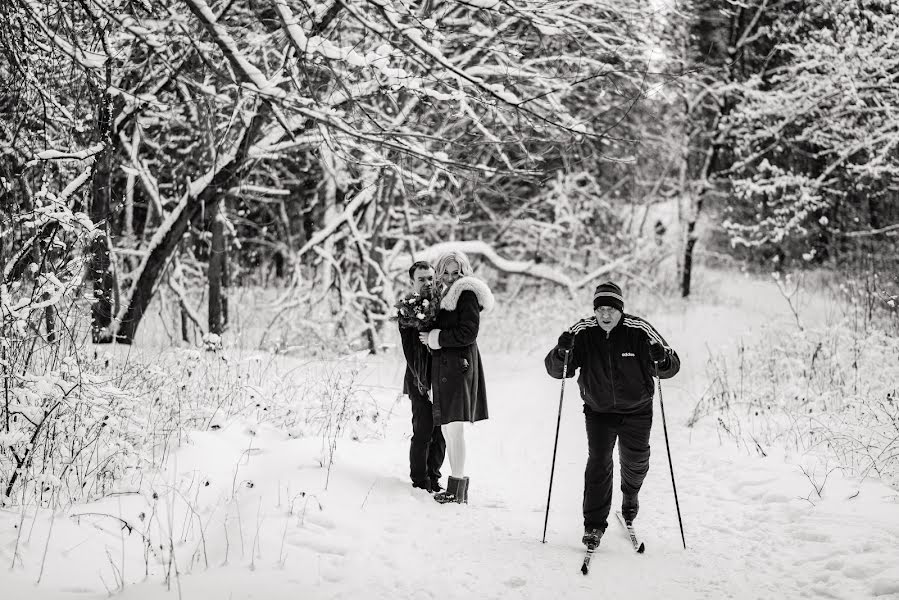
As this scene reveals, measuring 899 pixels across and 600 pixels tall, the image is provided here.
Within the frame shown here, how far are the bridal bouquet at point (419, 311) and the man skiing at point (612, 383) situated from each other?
3.29 ft

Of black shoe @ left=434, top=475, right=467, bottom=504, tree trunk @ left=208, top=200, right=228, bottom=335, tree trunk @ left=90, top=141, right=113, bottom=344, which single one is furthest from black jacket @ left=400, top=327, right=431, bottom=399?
tree trunk @ left=208, top=200, right=228, bottom=335

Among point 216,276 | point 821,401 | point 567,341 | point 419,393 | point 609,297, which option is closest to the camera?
point 609,297

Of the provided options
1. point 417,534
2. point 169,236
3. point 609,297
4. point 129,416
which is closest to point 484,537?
point 417,534

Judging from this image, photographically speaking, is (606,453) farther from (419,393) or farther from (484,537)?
(419,393)

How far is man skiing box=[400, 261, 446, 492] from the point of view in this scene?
207 inches

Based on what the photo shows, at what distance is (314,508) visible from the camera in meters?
4.47

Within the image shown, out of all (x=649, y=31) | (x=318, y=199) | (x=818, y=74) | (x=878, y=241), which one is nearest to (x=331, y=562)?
(x=649, y=31)

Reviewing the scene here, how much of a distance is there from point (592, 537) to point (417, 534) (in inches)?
44.7

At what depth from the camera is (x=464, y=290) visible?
5.12 m

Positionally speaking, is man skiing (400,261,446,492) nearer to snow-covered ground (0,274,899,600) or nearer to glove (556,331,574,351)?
snow-covered ground (0,274,899,600)

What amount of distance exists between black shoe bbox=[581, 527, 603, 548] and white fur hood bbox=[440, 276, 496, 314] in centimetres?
169

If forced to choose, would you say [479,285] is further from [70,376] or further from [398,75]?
[70,376]

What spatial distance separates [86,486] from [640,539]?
363 cm

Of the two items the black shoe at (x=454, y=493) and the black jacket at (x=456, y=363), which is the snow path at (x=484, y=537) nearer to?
the black shoe at (x=454, y=493)
